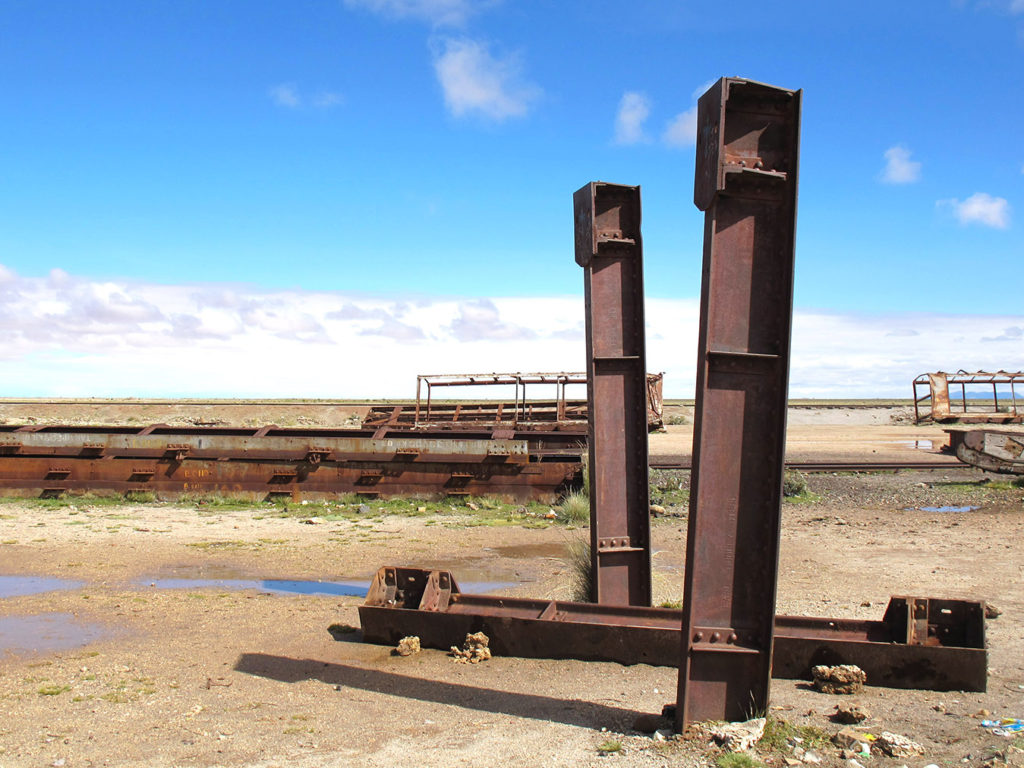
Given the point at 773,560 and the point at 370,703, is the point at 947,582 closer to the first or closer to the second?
the point at 773,560

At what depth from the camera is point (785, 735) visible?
425 cm

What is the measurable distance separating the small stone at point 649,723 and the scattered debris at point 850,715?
3.13 ft

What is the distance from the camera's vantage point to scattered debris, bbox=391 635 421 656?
616 cm

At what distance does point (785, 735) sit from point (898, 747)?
20.6 inches

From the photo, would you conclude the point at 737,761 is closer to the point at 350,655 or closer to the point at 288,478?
the point at 350,655

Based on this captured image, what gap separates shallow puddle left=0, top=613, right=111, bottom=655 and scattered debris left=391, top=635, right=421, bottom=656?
2422 millimetres

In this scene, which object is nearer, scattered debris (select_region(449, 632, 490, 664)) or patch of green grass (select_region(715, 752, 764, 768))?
patch of green grass (select_region(715, 752, 764, 768))

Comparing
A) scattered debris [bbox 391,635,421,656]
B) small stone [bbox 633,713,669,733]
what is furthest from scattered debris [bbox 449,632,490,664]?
small stone [bbox 633,713,669,733]

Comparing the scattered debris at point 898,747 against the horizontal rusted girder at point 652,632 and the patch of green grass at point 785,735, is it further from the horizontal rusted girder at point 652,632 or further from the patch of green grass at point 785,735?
the horizontal rusted girder at point 652,632

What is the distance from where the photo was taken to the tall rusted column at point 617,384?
7051mm

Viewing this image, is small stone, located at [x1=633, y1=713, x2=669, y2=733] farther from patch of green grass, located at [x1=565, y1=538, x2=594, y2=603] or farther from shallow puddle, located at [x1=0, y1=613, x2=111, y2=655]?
shallow puddle, located at [x1=0, y1=613, x2=111, y2=655]

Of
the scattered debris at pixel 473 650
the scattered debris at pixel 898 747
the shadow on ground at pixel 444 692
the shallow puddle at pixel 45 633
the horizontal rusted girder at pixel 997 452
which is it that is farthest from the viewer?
the horizontal rusted girder at pixel 997 452

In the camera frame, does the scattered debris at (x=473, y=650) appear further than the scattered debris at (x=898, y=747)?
Yes

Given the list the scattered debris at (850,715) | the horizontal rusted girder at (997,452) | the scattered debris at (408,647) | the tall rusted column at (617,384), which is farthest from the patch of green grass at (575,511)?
the horizontal rusted girder at (997,452)
